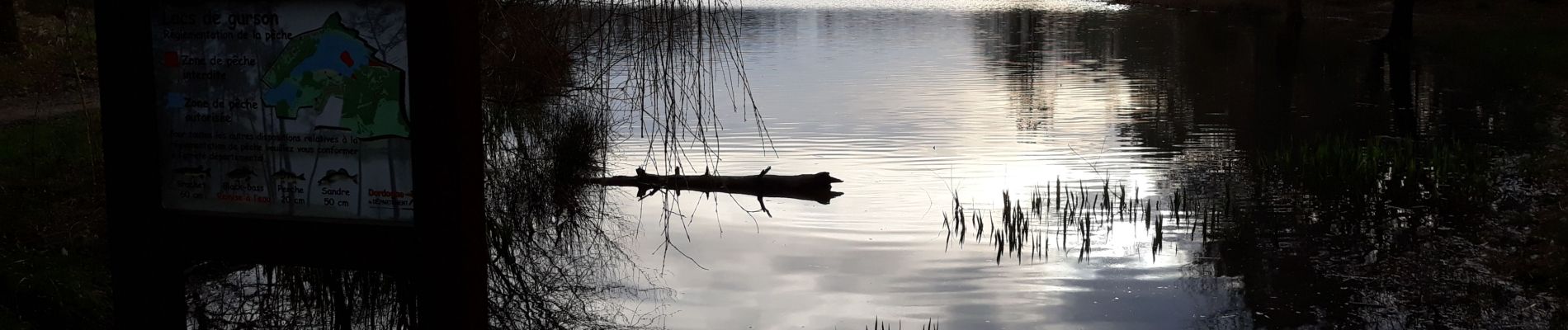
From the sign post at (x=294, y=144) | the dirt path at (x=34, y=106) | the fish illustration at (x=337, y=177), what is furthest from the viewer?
the dirt path at (x=34, y=106)

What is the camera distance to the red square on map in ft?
13.1

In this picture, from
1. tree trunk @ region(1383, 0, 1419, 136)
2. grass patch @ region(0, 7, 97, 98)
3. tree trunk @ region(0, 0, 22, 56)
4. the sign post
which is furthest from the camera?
tree trunk @ region(0, 0, 22, 56)

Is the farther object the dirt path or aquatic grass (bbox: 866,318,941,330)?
the dirt path

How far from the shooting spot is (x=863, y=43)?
39.3m

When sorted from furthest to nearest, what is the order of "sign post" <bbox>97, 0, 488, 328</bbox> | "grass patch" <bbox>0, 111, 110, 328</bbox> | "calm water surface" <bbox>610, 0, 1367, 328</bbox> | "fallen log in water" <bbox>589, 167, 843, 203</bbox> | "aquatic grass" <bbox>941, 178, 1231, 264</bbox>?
"fallen log in water" <bbox>589, 167, 843, 203</bbox> < "aquatic grass" <bbox>941, 178, 1231, 264</bbox> < "calm water surface" <bbox>610, 0, 1367, 328</bbox> < "grass patch" <bbox>0, 111, 110, 328</bbox> < "sign post" <bbox>97, 0, 488, 328</bbox>

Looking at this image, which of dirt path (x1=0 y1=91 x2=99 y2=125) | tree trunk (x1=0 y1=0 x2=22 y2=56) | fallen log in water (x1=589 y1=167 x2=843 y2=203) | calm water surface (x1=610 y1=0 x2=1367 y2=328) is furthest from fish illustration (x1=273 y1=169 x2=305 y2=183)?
tree trunk (x1=0 y1=0 x2=22 y2=56)

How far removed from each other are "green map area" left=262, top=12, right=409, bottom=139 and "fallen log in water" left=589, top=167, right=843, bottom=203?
28.3ft

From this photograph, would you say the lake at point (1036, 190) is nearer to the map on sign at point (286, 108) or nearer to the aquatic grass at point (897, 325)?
the aquatic grass at point (897, 325)

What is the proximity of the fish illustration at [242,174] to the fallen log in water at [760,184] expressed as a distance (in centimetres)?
850

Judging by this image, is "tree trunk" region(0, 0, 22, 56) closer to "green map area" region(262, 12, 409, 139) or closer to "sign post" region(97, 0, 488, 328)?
"sign post" region(97, 0, 488, 328)

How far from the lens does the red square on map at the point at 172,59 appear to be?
398 cm

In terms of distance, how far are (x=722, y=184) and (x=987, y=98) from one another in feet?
36.3

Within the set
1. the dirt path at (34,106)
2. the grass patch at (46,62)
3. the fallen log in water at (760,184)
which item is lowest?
the fallen log in water at (760,184)

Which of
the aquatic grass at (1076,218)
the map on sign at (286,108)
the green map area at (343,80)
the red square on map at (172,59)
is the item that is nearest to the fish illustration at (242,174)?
the map on sign at (286,108)
